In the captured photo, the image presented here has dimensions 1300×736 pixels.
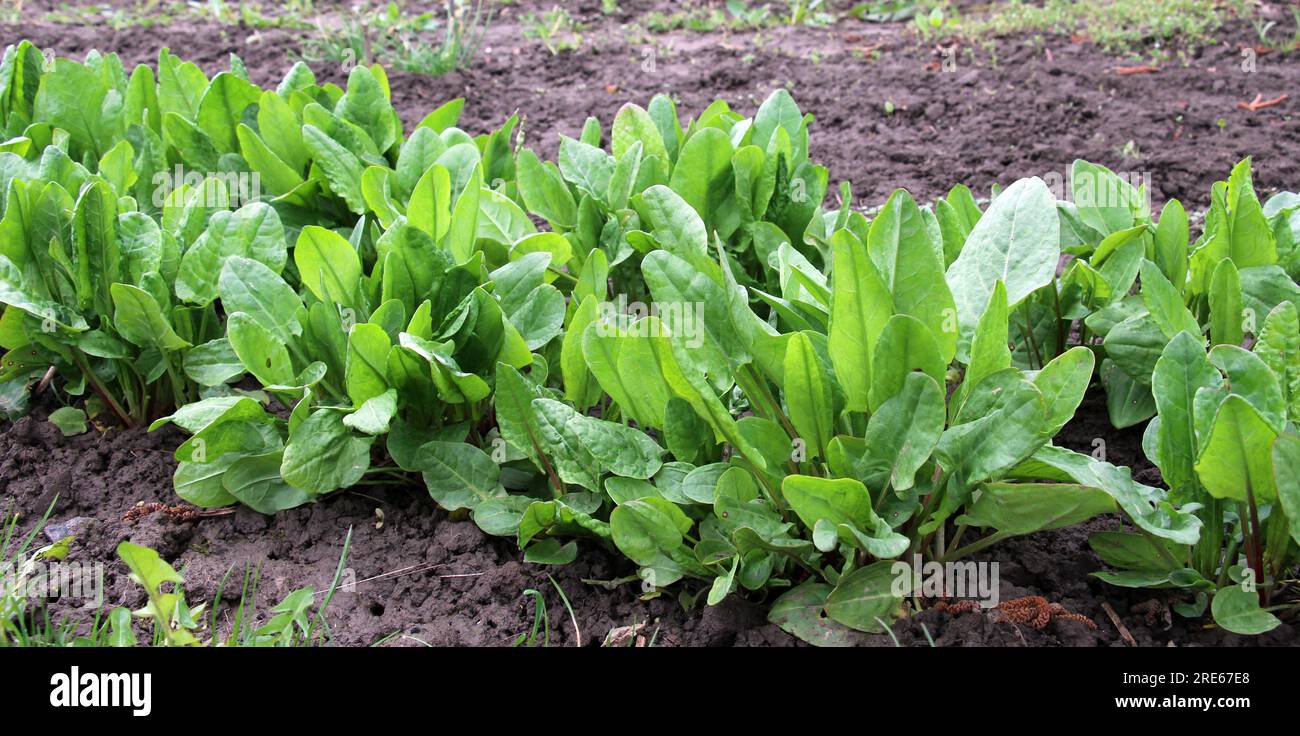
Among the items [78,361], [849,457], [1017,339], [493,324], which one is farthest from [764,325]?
[78,361]

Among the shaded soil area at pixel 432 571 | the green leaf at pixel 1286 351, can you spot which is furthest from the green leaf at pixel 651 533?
the green leaf at pixel 1286 351

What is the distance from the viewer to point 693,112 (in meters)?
5.29

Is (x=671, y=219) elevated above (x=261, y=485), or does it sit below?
above

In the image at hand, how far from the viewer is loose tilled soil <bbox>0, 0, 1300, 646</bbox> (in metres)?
2.24

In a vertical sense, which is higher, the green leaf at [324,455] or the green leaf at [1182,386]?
the green leaf at [1182,386]

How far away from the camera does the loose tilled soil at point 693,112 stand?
2.24 meters

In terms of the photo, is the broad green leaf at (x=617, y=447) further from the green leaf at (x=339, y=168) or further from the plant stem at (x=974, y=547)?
the green leaf at (x=339, y=168)

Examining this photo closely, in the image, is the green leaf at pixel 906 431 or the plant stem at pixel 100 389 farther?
the plant stem at pixel 100 389

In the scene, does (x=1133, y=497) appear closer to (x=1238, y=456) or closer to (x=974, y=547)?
(x=1238, y=456)

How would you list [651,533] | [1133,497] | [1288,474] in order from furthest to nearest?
1. [651,533]
2. [1133,497]
3. [1288,474]

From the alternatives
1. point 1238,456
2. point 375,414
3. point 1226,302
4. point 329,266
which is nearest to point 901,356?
point 1238,456

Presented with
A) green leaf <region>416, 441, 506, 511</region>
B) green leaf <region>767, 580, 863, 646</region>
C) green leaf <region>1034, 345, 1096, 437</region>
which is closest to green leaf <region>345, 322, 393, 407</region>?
green leaf <region>416, 441, 506, 511</region>
